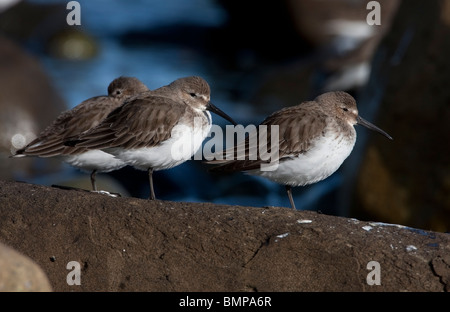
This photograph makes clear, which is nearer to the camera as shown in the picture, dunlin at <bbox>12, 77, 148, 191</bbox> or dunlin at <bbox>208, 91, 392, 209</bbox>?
dunlin at <bbox>208, 91, 392, 209</bbox>

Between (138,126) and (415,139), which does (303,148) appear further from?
(415,139)

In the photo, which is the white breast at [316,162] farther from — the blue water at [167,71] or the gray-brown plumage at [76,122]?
the blue water at [167,71]

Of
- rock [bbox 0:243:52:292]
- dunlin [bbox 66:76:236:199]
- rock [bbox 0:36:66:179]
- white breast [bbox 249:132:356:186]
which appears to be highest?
rock [bbox 0:36:66:179]

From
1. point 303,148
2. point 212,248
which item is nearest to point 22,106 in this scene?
point 303,148

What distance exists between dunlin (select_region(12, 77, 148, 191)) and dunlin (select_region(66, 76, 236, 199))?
0.27 metres

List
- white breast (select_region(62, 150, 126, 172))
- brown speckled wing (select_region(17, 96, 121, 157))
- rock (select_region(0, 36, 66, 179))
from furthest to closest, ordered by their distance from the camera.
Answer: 1. rock (select_region(0, 36, 66, 179))
2. brown speckled wing (select_region(17, 96, 121, 157))
3. white breast (select_region(62, 150, 126, 172))

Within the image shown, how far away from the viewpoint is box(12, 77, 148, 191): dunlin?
9.27 meters

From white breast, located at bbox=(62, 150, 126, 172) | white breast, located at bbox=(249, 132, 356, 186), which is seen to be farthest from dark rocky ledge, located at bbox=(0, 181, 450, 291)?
white breast, located at bbox=(62, 150, 126, 172)

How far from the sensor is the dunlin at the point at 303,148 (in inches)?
339

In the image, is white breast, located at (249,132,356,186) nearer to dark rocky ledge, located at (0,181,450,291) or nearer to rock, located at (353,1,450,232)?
dark rocky ledge, located at (0,181,450,291)

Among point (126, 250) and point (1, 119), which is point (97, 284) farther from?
point (1, 119)

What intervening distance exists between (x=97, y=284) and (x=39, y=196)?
134 centimetres

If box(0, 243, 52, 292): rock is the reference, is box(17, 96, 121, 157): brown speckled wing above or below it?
above

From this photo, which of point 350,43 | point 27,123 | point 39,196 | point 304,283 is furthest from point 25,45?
point 304,283
